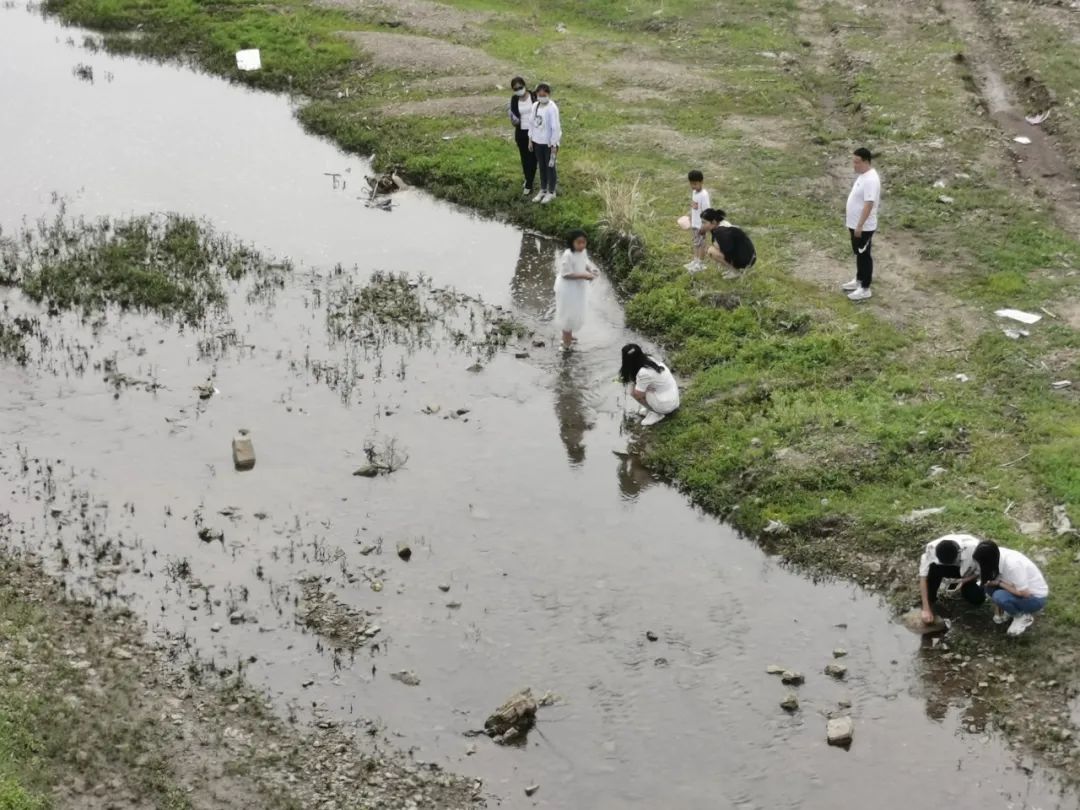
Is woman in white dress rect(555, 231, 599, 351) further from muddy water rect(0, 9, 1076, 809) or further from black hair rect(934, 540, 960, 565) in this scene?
black hair rect(934, 540, 960, 565)

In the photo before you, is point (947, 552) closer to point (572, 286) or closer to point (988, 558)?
point (988, 558)

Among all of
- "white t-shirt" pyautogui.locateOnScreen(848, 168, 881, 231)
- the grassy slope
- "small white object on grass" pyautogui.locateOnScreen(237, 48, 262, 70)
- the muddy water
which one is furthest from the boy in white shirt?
"small white object on grass" pyautogui.locateOnScreen(237, 48, 262, 70)

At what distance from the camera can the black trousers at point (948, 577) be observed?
1243 centimetres

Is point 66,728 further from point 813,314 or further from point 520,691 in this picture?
point 813,314

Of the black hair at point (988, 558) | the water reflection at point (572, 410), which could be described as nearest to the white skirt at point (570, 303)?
the water reflection at point (572, 410)

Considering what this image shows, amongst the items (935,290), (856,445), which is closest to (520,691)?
(856,445)

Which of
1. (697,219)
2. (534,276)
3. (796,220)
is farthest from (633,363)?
(796,220)

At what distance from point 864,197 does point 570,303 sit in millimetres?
4390

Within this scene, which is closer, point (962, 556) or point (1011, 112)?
point (962, 556)

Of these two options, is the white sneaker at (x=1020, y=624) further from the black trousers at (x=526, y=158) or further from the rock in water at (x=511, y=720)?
the black trousers at (x=526, y=158)

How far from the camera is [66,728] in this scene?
11172 millimetres

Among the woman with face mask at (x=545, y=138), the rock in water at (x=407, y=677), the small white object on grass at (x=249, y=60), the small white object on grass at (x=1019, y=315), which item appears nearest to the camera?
the rock in water at (x=407, y=677)

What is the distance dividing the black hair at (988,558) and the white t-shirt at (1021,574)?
2.8 inches

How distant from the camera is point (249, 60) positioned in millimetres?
31422
